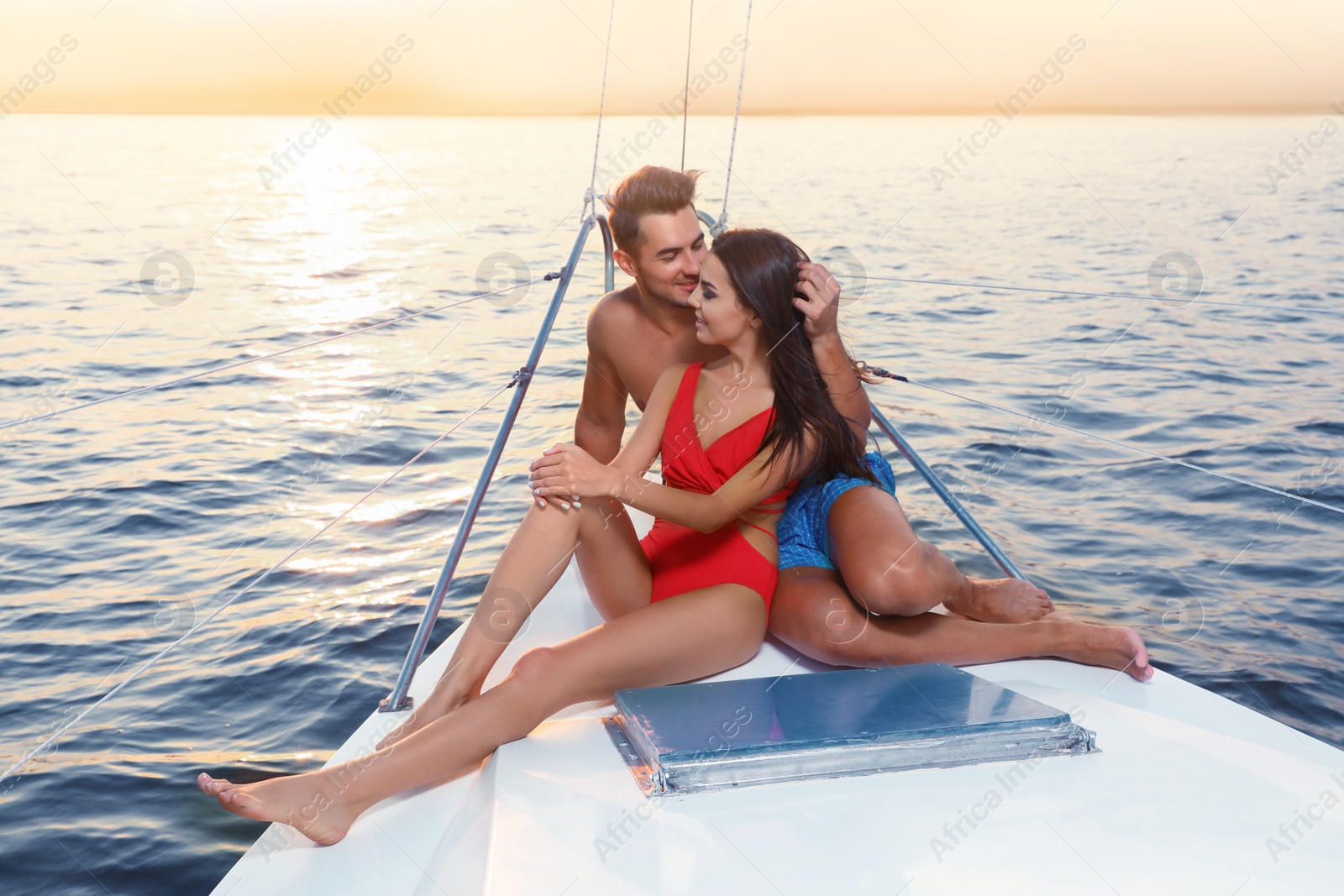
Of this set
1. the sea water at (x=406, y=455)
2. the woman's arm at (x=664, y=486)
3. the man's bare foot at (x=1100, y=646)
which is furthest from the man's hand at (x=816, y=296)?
the sea water at (x=406, y=455)

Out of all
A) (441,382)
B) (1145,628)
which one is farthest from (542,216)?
(1145,628)

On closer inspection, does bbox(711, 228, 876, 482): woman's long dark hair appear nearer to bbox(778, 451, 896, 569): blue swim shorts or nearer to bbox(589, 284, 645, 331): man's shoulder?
bbox(778, 451, 896, 569): blue swim shorts

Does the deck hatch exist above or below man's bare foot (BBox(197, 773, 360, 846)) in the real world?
above

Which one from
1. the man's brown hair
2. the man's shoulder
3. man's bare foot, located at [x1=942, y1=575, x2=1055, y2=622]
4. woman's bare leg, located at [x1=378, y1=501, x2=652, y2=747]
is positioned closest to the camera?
woman's bare leg, located at [x1=378, y1=501, x2=652, y2=747]

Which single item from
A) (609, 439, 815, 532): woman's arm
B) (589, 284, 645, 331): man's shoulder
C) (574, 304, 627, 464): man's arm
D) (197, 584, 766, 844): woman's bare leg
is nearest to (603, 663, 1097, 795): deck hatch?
(197, 584, 766, 844): woman's bare leg

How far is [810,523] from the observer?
2.22 m

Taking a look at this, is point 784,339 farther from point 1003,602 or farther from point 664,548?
point 1003,602

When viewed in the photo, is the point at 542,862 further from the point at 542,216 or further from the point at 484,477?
the point at 542,216

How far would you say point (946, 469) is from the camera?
15.2ft

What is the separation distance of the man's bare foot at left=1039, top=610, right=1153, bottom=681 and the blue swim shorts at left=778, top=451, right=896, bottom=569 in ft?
1.44

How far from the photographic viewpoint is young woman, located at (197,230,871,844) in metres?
1.63

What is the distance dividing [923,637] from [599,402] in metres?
1.07

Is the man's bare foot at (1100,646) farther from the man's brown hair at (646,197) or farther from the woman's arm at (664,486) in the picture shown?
the man's brown hair at (646,197)

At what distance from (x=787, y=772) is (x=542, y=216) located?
12.3 meters
